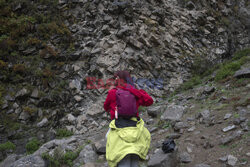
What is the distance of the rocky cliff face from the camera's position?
7867mm

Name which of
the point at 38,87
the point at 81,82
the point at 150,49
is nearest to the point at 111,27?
the point at 150,49

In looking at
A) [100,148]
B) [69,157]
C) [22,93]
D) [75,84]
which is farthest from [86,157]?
[22,93]

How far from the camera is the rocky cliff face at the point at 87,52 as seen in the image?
7.87 metres

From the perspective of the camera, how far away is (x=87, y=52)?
962 cm

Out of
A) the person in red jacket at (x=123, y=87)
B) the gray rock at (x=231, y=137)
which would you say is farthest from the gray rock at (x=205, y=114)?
the person in red jacket at (x=123, y=87)

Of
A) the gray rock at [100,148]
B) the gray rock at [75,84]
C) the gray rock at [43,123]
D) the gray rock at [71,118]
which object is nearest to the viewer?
the gray rock at [100,148]

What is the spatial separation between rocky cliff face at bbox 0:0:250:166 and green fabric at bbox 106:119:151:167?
195 inches

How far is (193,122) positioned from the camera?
5328mm

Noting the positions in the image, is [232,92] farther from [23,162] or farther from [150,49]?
[23,162]

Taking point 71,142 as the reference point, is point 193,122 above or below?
above

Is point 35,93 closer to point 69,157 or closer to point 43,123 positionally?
point 43,123

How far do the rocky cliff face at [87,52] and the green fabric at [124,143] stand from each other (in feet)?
16.2

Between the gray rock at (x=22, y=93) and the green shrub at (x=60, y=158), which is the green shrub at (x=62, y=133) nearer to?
the green shrub at (x=60, y=158)

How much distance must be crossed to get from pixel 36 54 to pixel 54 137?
172 inches
